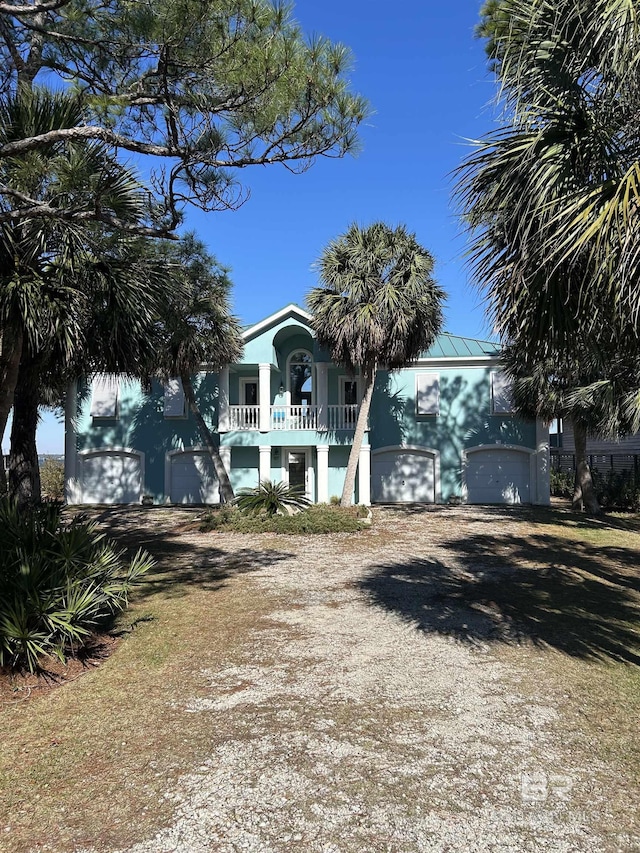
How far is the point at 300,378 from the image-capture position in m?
21.9

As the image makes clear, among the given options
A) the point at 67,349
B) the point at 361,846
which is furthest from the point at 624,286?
the point at 67,349

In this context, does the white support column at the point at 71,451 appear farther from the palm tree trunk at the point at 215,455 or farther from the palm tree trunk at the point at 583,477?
the palm tree trunk at the point at 583,477

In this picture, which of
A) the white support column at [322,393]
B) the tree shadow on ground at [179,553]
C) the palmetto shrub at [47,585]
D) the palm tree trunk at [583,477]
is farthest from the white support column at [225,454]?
the palmetto shrub at [47,585]

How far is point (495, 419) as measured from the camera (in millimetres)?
21031

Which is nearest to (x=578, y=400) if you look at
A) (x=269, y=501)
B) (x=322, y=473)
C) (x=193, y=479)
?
(x=322, y=473)

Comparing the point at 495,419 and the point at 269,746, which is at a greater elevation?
the point at 495,419

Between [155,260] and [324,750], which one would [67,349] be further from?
[324,750]

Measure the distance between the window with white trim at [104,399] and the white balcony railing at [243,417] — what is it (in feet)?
17.1

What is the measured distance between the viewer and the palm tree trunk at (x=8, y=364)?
6547 millimetres

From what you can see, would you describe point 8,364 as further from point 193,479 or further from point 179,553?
point 193,479

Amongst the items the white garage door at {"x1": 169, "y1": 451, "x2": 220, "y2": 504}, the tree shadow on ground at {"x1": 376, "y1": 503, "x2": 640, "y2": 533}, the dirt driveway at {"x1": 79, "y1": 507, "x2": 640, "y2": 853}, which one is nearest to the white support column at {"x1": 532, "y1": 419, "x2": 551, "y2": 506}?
the tree shadow on ground at {"x1": 376, "y1": 503, "x2": 640, "y2": 533}

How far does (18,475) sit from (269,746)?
6.91 m

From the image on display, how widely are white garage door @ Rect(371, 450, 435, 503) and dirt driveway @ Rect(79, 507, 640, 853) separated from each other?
13376 mm

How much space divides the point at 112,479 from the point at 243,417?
6.33 metres
